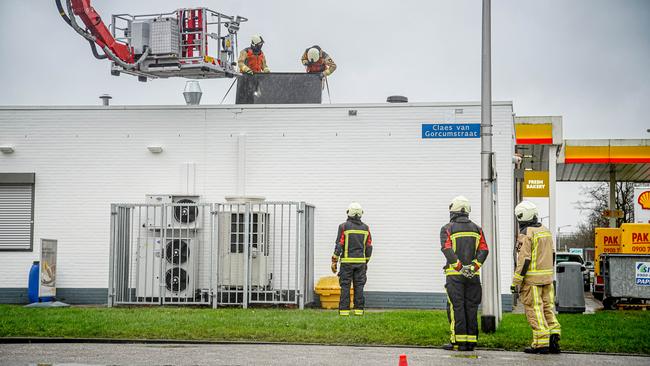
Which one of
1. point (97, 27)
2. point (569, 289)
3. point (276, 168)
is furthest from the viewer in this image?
point (97, 27)

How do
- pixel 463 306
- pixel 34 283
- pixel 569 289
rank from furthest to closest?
1. pixel 34 283
2. pixel 569 289
3. pixel 463 306

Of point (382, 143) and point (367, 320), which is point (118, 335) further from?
point (382, 143)

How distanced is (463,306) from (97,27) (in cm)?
1334

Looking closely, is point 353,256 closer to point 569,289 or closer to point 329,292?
point 329,292

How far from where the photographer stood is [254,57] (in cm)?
2491

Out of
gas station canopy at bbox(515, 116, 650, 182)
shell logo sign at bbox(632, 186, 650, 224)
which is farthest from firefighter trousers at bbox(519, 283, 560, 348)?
shell logo sign at bbox(632, 186, 650, 224)

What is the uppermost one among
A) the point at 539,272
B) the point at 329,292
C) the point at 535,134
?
the point at 535,134

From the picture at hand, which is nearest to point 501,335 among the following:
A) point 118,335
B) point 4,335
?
point 118,335

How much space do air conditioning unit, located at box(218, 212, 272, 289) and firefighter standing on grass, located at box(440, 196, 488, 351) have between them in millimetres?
7866

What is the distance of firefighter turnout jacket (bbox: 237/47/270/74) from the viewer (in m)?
24.7

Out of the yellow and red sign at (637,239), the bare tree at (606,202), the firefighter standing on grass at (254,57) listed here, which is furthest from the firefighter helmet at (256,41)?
the bare tree at (606,202)

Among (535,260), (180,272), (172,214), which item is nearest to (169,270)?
(180,272)

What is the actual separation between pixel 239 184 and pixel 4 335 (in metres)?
8.52

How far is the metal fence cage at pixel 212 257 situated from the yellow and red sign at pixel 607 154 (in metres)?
20.0
